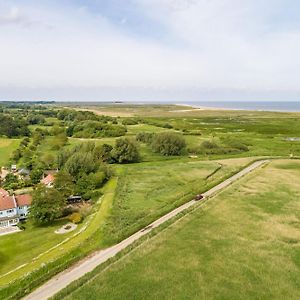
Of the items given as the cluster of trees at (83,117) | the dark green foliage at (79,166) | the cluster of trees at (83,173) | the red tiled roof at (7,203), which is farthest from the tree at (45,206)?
the cluster of trees at (83,117)

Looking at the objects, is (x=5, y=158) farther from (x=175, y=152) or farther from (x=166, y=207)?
(x=166, y=207)

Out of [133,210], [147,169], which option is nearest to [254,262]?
[133,210]

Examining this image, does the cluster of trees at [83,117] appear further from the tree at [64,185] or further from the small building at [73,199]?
the small building at [73,199]

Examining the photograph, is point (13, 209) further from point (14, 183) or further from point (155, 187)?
point (155, 187)

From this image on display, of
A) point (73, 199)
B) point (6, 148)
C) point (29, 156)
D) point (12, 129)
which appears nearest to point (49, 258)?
point (73, 199)

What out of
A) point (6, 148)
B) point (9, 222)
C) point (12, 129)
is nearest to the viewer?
point (9, 222)

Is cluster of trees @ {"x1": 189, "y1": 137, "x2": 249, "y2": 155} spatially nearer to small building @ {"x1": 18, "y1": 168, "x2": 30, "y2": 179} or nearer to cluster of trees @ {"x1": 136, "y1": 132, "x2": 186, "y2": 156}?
cluster of trees @ {"x1": 136, "y1": 132, "x2": 186, "y2": 156}
